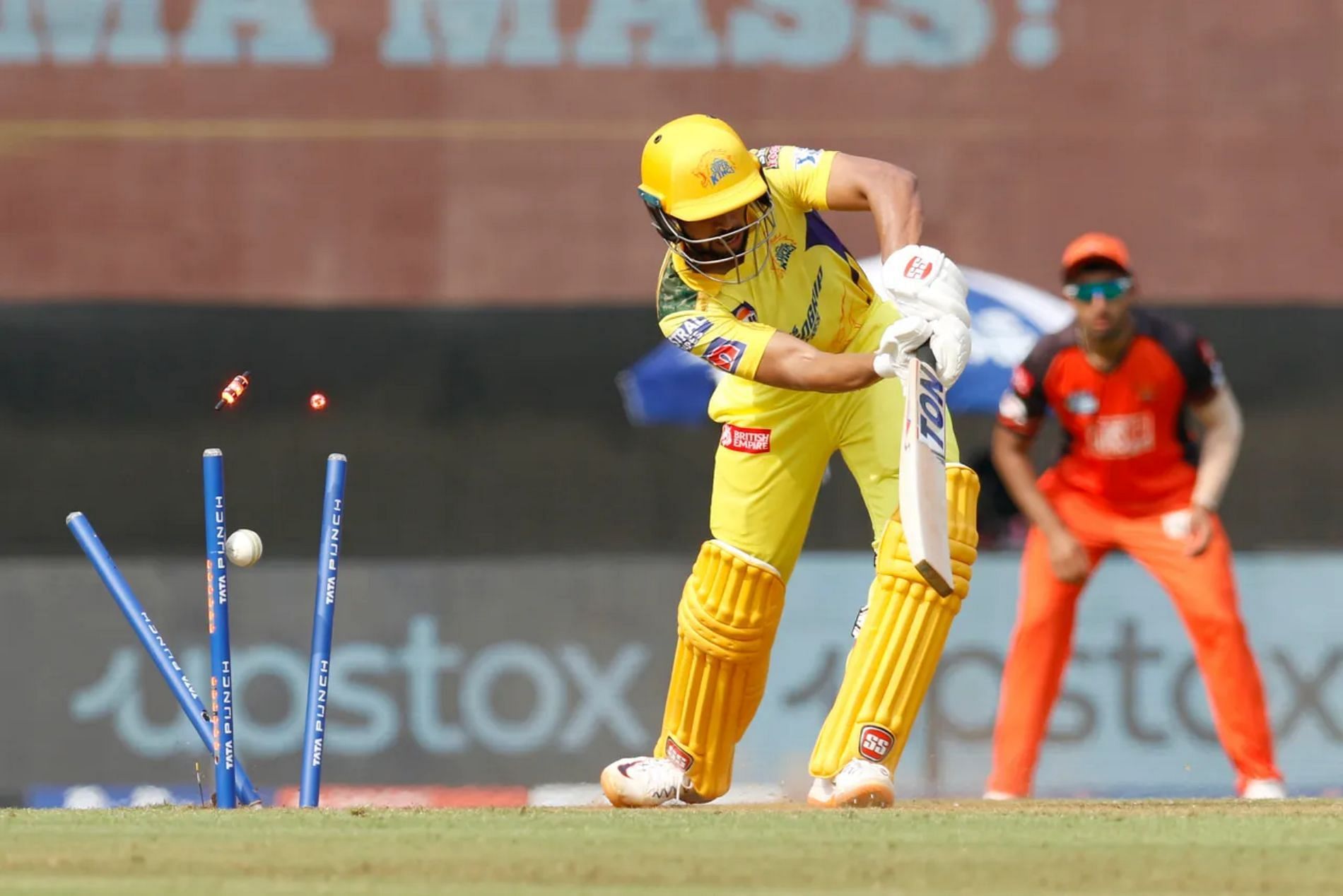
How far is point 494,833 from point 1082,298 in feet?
10.0

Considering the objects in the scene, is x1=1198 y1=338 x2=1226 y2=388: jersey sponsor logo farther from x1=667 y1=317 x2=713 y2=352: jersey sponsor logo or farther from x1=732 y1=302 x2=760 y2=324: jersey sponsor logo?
x1=667 y1=317 x2=713 y2=352: jersey sponsor logo

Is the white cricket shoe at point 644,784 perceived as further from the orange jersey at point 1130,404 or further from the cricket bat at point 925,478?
the orange jersey at point 1130,404

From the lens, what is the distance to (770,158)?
5.46 meters

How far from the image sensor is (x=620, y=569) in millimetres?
8711

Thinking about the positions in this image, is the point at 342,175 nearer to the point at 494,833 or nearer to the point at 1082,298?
the point at 1082,298

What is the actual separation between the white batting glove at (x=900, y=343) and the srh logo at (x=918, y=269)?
0.30 ft

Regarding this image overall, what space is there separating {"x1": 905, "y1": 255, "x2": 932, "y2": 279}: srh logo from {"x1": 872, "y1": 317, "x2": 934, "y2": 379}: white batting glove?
92mm

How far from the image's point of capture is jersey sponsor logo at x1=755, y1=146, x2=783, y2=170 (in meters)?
5.44

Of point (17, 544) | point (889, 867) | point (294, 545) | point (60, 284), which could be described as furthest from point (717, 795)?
point (60, 284)

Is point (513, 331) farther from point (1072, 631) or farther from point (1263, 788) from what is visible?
point (1263, 788)

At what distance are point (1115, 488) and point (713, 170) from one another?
245 centimetres

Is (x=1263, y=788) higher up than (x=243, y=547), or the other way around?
(x=243, y=547)

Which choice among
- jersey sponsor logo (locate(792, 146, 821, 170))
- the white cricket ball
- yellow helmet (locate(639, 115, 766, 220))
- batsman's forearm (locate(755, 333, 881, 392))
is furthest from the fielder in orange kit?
the white cricket ball

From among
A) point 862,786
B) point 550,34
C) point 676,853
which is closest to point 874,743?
point 862,786
